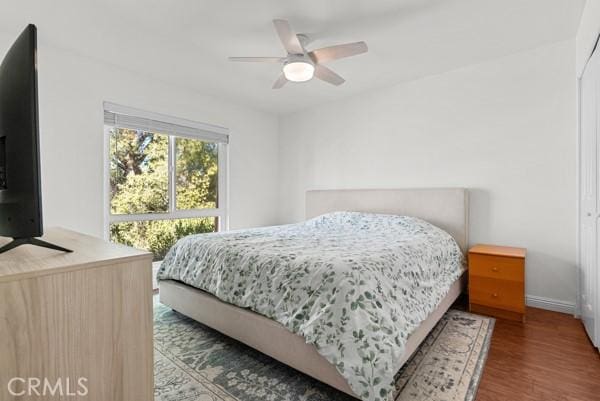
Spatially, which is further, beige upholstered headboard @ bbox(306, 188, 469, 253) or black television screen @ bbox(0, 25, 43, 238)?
beige upholstered headboard @ bbox(306, 188, 469, 253)

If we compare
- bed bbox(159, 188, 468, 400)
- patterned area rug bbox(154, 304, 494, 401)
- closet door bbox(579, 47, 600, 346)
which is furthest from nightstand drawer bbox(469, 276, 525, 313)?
closet door bbox(579, 47, 600, 346)

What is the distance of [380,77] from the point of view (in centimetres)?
327

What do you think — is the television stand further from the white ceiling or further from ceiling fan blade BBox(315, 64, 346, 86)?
ceiling fan blade BBox(315, 64, 346, 86)

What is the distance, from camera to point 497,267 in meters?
2.44

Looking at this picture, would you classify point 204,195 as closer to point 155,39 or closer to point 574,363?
point 155,39

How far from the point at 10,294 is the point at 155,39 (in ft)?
7.98

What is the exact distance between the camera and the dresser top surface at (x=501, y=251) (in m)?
2.41

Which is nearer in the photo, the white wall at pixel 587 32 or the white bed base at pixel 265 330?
the white bed base at pixel 265 330

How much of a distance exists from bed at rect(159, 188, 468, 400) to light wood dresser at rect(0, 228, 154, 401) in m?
0.79

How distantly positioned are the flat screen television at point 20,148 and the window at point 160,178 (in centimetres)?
224

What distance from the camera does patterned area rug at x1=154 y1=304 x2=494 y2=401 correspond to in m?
1.54

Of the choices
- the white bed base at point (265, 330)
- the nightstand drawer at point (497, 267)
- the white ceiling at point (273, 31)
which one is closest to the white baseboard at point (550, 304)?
the nightstand drawer at point (497, 267)

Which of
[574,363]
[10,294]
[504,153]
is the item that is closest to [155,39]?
[10,294]

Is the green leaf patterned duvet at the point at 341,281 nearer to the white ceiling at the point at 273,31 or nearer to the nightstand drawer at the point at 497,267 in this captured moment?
the nightstand drawer at the point at 497,267
